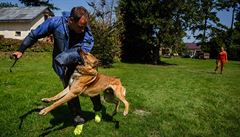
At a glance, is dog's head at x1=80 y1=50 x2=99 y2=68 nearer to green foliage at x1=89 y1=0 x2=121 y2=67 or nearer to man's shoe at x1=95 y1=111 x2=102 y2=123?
man's shoe at x1=95 y1=111 x2=102 y2=123

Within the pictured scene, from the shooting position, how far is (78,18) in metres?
5.74

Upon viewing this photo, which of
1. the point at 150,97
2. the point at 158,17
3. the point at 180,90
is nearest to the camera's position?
the point at 150,97

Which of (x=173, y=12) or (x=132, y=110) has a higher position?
(x=173, y=12)

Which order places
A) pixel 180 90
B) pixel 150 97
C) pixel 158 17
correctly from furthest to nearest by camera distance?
pixel 158 17
pixel 180 90
pixel 150 97

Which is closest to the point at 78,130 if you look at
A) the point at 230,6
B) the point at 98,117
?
the point at 98,117

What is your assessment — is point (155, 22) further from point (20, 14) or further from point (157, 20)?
point (20, 14)

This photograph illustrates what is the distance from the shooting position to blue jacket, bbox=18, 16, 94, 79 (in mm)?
5992

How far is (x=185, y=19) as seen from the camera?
3834cm

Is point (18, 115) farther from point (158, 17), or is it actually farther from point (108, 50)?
point (158, 17)

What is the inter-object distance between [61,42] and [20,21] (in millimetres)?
44547

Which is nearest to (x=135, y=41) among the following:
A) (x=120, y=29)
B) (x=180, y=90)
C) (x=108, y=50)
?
(x=120, y=29)

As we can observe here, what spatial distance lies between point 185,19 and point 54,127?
109ft

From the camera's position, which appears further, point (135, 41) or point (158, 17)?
point (135, 41)

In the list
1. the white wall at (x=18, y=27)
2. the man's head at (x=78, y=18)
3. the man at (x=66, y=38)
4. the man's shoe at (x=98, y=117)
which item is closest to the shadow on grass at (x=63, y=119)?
the man's shoe at (x=98, y=117)
